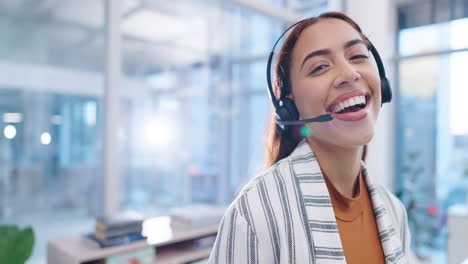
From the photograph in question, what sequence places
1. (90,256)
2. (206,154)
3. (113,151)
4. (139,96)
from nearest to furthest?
1. (90,256)
2. (113,151)
3. (139,96)
4. (206,154)

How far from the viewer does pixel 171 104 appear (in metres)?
3.10

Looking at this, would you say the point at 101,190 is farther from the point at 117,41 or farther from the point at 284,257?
the point at 284,257

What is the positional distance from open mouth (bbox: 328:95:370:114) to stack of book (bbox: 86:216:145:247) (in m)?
1.25

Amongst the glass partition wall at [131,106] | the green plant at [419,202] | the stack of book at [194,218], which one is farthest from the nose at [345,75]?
the green plant at [419,202]

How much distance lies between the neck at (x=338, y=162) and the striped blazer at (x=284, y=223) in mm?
58

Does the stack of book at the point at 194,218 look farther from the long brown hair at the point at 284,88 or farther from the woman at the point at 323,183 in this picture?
the woman at the point at 323,183

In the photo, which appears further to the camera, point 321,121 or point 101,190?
point 101,190

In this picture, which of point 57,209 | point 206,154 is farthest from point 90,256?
point 206,154

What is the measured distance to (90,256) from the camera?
4.68 feet

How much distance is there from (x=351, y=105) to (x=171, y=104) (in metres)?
2.50

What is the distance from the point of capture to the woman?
67cm

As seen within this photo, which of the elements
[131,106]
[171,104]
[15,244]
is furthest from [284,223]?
[171,104]

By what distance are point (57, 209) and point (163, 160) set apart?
1047 millimetres

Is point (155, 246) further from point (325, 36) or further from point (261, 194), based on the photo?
point (325, 36)
